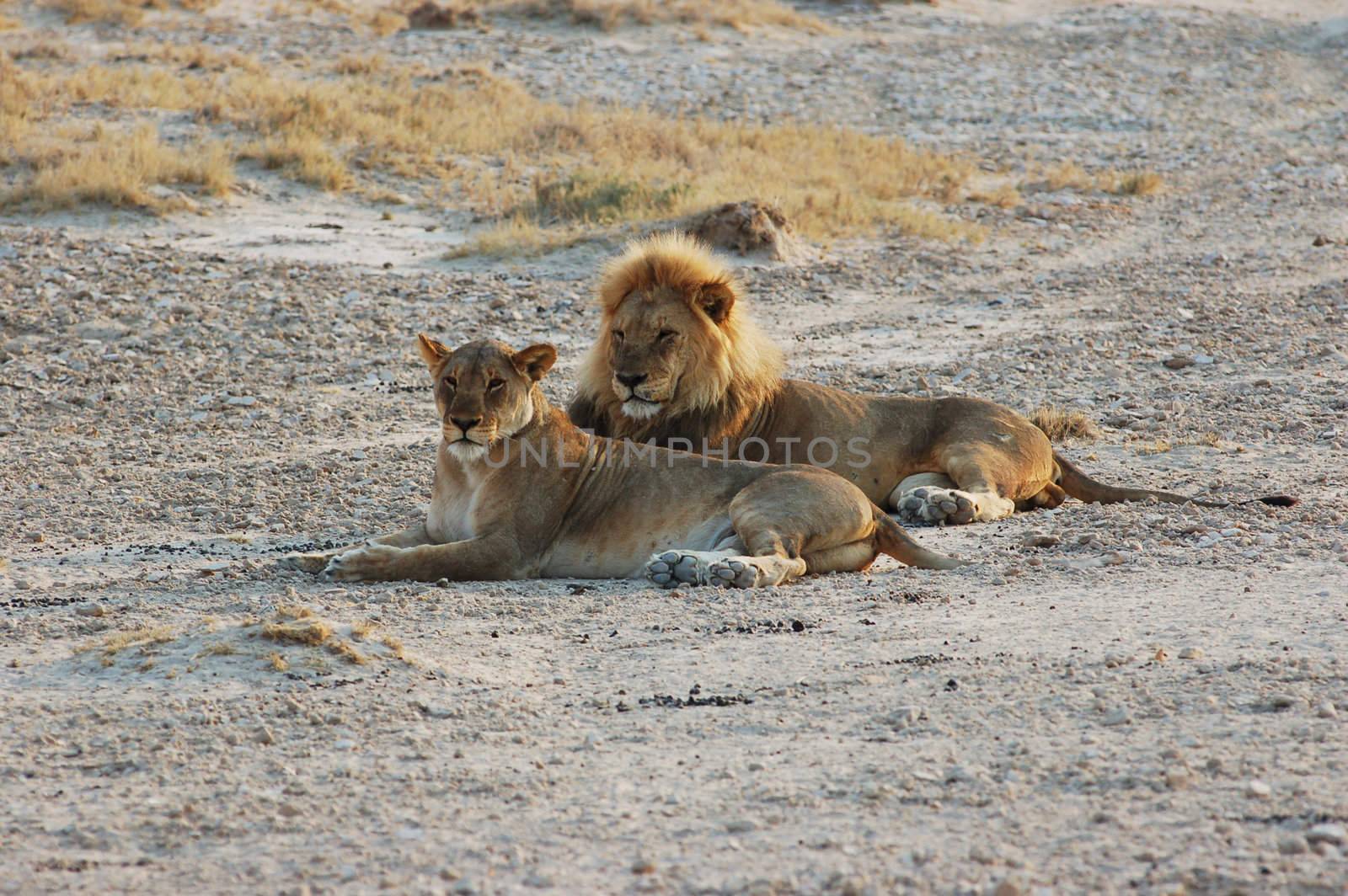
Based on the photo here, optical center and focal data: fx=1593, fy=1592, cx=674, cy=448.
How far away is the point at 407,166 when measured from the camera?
59.9 ft

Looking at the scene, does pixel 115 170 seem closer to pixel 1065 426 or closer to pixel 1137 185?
pixel 1065 426

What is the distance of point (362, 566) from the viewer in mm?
7316

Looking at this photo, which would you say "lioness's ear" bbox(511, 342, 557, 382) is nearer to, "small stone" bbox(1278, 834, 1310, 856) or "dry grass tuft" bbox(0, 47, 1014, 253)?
"small stone" bbox(1278, 834, 1310, 856)

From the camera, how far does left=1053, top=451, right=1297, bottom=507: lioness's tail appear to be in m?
8.48

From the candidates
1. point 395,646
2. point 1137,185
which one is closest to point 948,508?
point 395,646

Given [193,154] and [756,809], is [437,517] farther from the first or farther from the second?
[193,154]

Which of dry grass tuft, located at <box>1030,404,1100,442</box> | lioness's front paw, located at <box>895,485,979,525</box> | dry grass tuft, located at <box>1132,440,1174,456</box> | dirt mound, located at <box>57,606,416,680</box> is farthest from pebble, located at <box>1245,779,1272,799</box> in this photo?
dry grass tuft, located at <box>1030,404,1100,442</box>

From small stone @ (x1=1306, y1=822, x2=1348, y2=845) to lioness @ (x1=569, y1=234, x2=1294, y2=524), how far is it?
4711 mm

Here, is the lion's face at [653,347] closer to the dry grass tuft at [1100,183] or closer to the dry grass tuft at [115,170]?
the dry grass tuft at [115,170]

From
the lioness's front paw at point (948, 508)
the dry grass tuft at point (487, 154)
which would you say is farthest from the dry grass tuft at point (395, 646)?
the dry grass tuft at point (487, 154)

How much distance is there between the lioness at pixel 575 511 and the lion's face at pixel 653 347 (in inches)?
29.5

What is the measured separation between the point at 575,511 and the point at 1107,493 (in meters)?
3.27

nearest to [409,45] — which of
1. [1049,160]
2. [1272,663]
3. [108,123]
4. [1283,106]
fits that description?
[108,123]

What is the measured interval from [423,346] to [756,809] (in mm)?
3918
